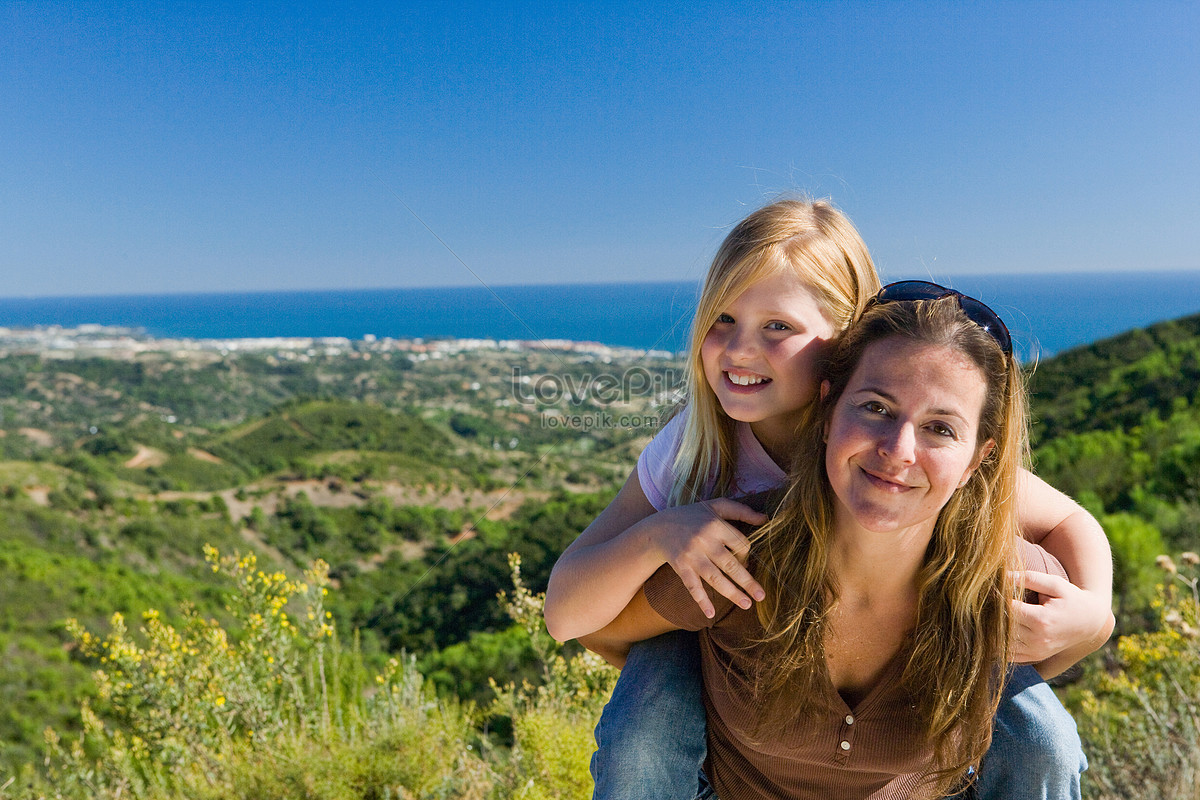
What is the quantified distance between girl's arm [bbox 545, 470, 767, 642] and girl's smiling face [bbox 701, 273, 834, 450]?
0.35m

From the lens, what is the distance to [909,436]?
126 cm

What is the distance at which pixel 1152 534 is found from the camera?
4754mm

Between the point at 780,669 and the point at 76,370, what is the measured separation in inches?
1638

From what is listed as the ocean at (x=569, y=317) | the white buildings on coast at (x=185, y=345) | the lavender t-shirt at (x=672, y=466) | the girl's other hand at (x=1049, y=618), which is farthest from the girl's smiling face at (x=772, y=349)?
the white buildings on coast at (x=185, y=345)

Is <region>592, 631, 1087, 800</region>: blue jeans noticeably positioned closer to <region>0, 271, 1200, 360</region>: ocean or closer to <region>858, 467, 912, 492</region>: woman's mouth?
<region>858, 467, 912, 492</region>: woman's mouth

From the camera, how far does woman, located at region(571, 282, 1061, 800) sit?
1.30 meters

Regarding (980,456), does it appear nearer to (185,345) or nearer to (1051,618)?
(1051,618)

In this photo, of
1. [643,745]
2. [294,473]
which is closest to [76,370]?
[294,473]

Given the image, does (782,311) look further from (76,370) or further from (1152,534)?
(76,370)

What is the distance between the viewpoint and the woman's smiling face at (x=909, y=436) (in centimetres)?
127

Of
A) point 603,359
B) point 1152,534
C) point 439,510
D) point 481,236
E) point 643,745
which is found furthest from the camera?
point 439,510

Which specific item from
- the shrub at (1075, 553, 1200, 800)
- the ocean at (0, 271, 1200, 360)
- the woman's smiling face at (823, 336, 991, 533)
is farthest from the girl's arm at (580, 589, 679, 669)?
the shrub at (1075, 553, 1200, 800)

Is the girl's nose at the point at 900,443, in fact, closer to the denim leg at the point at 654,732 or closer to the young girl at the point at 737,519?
the young girl at the point at 737,519

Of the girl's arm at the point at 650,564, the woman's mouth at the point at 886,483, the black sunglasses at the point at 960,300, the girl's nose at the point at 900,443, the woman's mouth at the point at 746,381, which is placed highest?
the black sunglasses at the point at 960,300
